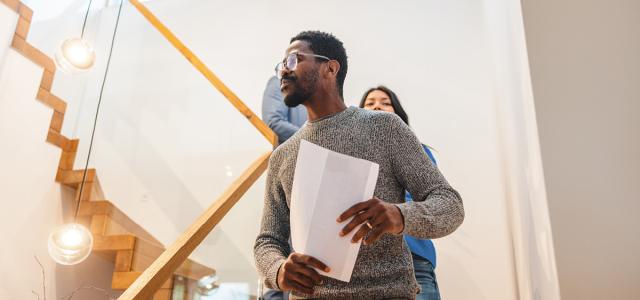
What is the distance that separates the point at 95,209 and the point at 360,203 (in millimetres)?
2109

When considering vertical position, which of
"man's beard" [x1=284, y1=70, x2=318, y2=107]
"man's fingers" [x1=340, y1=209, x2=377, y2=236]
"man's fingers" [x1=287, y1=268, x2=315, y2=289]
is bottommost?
"man's fingers" [x1=287, y1=268, x2=315, y2=289]

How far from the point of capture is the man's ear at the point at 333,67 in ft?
4.45

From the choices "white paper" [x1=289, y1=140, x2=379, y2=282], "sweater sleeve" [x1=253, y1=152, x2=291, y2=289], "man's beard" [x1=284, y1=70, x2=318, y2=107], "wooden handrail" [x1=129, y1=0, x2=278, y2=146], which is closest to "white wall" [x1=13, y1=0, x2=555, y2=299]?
"wooden handrail" [x1=129, y1=0, x2=278, y2=146]

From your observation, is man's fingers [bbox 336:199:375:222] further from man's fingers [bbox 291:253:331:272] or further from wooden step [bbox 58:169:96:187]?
wooden step [bbox 58:169:96:187]

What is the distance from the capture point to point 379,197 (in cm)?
107

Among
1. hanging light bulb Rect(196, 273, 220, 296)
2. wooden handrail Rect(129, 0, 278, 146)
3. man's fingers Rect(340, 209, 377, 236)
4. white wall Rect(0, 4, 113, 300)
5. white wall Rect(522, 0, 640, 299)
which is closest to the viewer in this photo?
white wall Rect(522, 0, 640, 299)

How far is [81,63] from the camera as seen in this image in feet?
8.95

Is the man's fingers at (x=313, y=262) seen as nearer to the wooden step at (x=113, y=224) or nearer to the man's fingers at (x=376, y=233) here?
the man's fingers at (x=376, y=233)

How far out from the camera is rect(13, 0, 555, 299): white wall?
2.42 metres

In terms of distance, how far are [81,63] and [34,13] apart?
456 millimetres

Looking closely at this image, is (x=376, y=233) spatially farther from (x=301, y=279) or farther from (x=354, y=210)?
(x=301, y=279)

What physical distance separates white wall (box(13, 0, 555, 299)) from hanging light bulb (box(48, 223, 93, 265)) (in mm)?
230

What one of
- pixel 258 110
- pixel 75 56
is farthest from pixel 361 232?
pixel 258 110

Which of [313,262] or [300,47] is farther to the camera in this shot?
[300,47]
